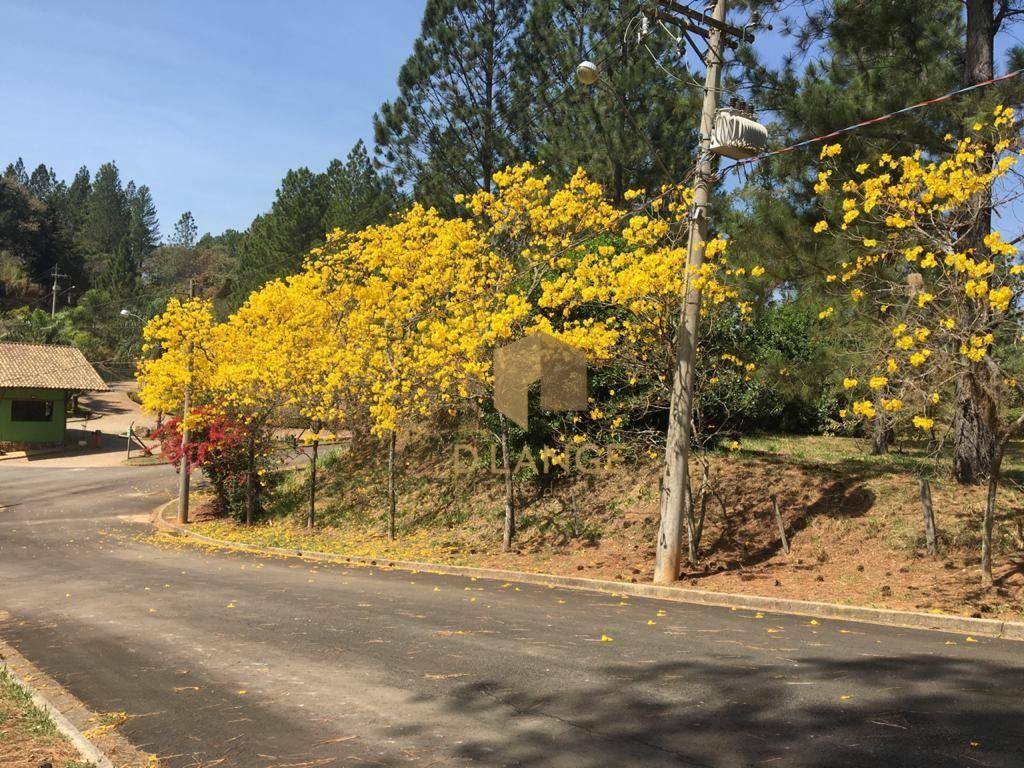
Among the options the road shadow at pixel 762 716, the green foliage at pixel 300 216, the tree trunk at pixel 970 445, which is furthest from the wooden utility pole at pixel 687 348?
the green foliage at pixel 300 216

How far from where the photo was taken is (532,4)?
32.2m

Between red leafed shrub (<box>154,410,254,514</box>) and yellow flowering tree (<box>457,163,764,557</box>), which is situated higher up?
yellow flowering tree (<box>457,163,764,557</box>)

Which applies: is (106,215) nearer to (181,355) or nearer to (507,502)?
(181,355)

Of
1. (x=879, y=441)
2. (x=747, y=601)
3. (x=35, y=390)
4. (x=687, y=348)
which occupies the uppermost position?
(x=687, y=348)

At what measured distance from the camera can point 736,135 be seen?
1178 centimetres

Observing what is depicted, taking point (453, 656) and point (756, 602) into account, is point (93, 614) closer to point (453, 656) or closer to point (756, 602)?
point (453, 656)

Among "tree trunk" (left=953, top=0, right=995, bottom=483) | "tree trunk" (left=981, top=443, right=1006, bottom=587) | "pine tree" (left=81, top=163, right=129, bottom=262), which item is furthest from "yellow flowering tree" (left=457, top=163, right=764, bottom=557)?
"pine tree" (left=81, top=163, right=129, bottom=262)

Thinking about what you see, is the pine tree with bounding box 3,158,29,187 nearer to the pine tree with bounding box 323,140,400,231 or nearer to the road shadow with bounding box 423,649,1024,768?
the pine tree with bounding box 323,140,400,231

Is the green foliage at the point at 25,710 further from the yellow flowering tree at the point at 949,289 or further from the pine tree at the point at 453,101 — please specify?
the pine tree at the point at 453,101

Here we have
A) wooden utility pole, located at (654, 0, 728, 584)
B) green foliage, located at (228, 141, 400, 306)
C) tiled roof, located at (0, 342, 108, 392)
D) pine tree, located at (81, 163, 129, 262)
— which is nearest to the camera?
wooden utility pole, located at (654, 0, 728, 584)

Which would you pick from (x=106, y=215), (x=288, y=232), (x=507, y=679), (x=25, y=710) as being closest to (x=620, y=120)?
(x=507, y=679)

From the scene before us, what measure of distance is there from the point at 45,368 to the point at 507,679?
45161 mm

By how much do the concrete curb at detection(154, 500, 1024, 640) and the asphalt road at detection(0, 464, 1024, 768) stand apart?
691 millimetres

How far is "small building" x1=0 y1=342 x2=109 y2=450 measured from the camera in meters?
42.0
